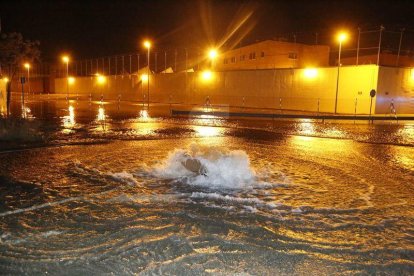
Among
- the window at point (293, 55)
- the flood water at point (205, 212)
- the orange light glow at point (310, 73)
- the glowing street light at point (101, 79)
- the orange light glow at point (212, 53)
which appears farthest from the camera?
the glowing street light at point (101, 79)

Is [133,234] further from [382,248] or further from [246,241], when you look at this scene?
[382,248]

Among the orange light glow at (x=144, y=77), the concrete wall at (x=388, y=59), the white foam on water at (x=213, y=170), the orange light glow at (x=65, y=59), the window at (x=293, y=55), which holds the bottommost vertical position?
the white foam on water at (x=213, y=170)

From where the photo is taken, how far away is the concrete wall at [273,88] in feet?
94.8

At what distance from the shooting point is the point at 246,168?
28.0ft

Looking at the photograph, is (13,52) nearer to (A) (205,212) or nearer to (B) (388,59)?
(A) (205,212)

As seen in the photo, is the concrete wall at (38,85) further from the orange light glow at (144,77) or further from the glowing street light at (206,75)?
the glowing street light at (206,75)

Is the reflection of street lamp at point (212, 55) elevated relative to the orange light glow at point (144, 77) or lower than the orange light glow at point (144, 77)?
elevated

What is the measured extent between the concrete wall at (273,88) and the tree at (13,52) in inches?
735

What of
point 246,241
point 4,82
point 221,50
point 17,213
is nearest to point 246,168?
point 246,241

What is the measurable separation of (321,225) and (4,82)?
22614mm

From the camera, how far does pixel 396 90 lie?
2911cm

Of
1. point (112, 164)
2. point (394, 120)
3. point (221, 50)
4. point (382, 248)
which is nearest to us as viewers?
point (382, 248)

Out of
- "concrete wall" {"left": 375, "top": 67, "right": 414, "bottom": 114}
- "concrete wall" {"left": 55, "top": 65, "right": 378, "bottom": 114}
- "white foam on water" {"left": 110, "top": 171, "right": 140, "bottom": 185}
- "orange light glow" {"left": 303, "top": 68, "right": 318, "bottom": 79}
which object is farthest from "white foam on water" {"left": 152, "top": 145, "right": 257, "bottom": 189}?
"orange light glow" {"left": 303, "top": 68, "right": 318, "bottom": 79}

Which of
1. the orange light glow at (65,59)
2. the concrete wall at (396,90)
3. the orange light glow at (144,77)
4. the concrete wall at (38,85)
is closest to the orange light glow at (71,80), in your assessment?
the orange light glow at (65,59)
